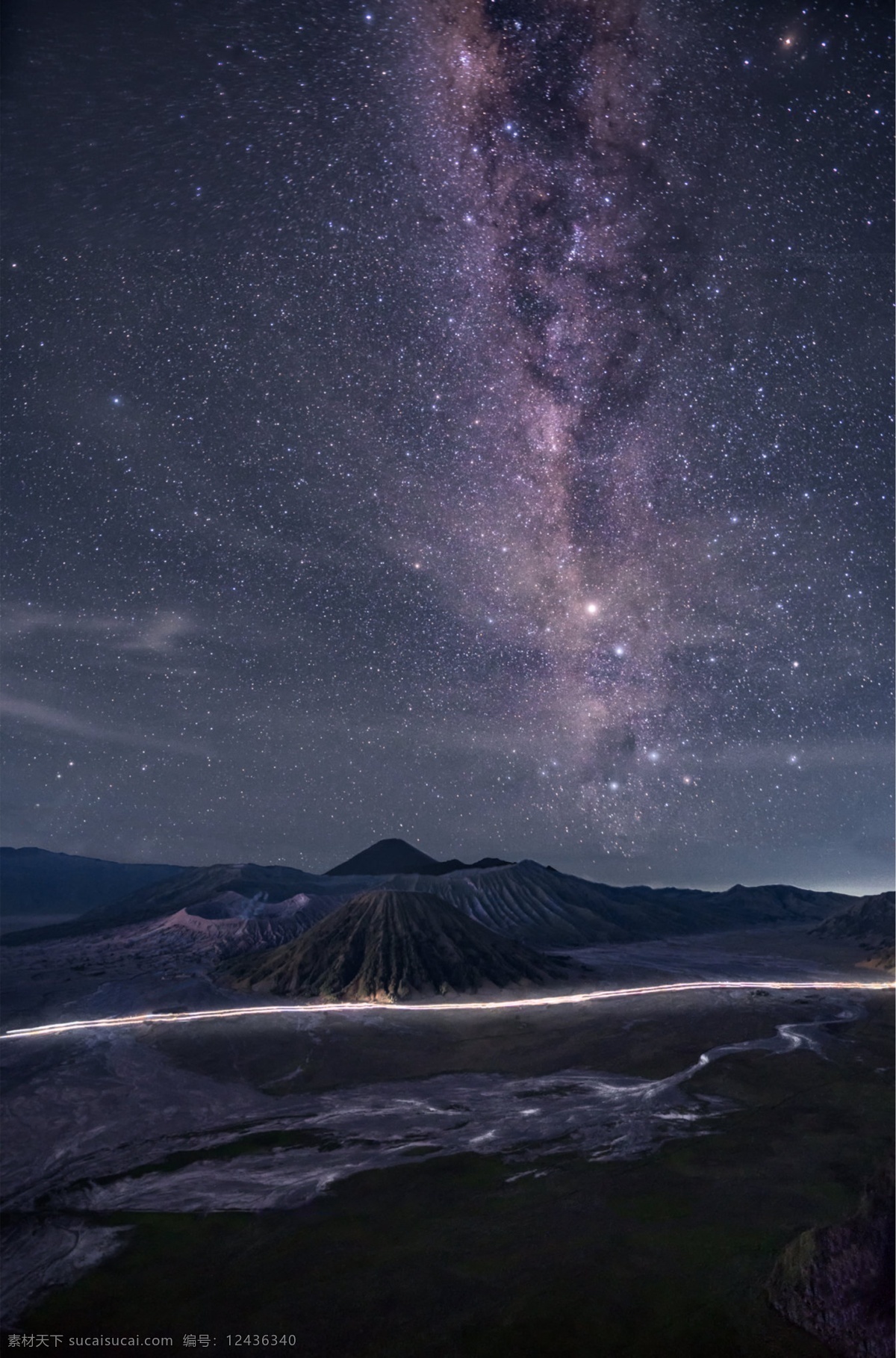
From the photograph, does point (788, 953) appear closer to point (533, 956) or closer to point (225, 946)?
point (533, 956)

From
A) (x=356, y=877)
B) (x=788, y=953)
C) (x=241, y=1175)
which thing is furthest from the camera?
(x=356, y=877)

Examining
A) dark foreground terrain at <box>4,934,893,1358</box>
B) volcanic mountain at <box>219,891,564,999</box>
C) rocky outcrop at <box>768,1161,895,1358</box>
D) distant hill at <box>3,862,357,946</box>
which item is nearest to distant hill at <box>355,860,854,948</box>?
volcanic mountain at <box>219,891,564,999</box>

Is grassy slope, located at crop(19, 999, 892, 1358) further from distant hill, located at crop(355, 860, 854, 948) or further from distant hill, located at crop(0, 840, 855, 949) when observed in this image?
distant hill, located at crop(355, 860, 854, 948)

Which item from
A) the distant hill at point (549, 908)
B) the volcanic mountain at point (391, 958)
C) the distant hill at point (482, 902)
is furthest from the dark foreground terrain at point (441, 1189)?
the distant hill at point (549, 908)

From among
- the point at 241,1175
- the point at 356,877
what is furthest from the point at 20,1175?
the point at 356,877

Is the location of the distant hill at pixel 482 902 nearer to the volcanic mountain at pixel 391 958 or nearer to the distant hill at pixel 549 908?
the distant hill at pixel 549 908

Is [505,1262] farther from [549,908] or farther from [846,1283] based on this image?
[549,908]

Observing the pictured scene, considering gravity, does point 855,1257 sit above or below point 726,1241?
above

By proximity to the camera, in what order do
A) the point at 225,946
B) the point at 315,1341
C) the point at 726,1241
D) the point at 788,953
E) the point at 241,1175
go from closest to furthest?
the point at 315,1341 < the point at 726,1241 < the point at 241,1175 < the point at 225,946 < the point at 788,953
